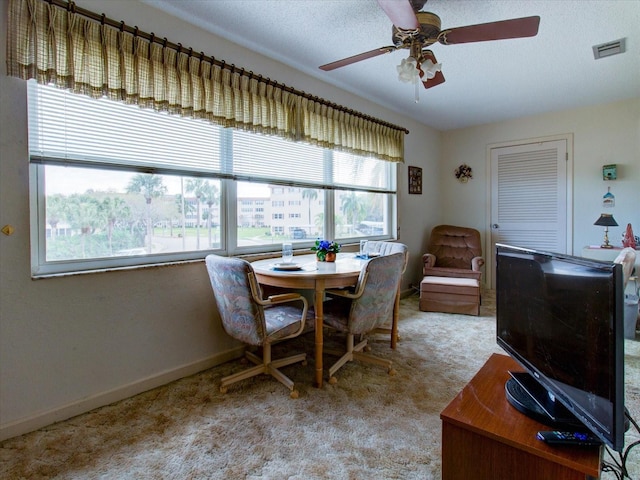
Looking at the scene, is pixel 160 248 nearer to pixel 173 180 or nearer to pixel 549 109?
pixel 173 180

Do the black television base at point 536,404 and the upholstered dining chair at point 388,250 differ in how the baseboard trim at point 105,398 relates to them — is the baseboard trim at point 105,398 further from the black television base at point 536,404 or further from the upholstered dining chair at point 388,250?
the black television base at point 536,404

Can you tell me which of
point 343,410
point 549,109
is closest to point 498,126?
point 549,109

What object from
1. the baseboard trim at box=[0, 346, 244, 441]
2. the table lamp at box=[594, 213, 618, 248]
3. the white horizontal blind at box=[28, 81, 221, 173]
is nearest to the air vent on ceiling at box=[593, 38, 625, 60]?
the table lamp at box=[594, 213, 618, 248]

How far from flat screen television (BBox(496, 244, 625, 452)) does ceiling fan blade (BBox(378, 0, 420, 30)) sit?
3.89 ft

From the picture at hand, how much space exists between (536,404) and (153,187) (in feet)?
7.72

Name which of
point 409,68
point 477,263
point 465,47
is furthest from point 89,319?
point 477,263

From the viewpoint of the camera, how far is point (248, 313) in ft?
6.63

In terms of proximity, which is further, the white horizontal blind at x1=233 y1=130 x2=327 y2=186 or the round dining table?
the white horizontal blind at x1=233 y1=130 x2=327 y2=186

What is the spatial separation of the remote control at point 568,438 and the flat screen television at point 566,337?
5 cm

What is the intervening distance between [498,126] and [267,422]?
4.90m

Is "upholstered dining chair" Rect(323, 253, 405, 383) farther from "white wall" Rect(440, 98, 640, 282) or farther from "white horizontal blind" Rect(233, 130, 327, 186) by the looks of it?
"white wall" Rect(440, 98, 640, 282)

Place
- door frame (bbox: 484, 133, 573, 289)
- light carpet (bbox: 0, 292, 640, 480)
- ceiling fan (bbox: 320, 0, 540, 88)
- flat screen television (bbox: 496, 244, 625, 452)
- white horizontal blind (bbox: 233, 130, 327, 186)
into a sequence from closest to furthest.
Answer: flat screen television (bbox: 496, 244, 625, 452) < light carpet (bbox: 0, 292, 640, 480) < ceiling fan (bbox: 320, 0, 540, 88) < white horizontal blind (bbox: 233, 130, 327, 186) < door frame (bbox: 484, 133, 573, 289)

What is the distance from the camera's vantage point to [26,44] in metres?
1.70

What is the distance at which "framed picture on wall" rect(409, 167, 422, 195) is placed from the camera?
15.4 ft
